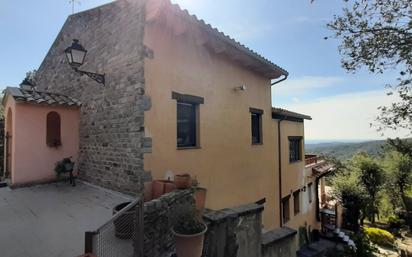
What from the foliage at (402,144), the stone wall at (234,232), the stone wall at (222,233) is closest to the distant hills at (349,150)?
the foliage at (402,144)

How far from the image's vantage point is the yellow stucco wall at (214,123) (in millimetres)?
5441

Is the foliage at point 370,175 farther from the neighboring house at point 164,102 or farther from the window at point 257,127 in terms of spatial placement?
the window at point 257,127

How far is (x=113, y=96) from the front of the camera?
19.5 ft

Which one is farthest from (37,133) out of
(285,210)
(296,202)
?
(296,202)

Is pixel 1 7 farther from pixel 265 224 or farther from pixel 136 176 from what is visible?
pixel 265 224

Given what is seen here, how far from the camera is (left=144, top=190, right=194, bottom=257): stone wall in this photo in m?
3.36

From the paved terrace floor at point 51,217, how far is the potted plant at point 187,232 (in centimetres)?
125

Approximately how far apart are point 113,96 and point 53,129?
262 cm

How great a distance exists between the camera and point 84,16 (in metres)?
7.15

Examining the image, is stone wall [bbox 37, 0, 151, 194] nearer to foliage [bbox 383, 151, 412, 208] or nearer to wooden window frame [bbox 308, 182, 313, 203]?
wooden window frame [bbox 308, 182, 313, 203]

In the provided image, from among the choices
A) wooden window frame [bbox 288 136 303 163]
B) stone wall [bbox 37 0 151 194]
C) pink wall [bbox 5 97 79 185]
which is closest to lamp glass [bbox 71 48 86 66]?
stone wall [bbox 37 0 151 194]

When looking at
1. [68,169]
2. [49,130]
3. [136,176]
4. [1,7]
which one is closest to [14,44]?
[1,7]

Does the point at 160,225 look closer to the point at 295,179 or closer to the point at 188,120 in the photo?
the point at 188,120

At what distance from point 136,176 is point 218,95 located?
11.2 ft
